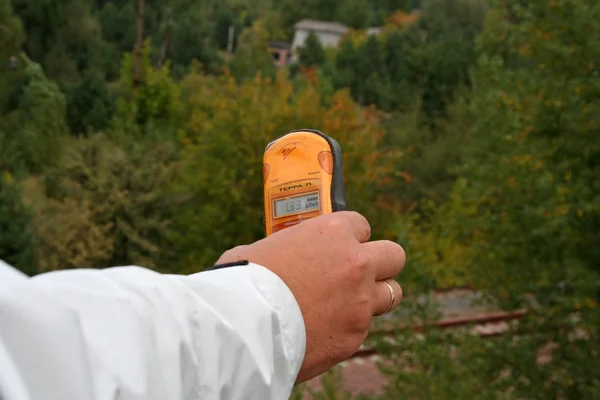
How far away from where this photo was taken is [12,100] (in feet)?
76.7

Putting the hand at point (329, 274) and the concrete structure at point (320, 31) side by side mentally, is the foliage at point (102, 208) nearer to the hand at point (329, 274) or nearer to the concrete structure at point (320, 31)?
the hand at point (329, 274)

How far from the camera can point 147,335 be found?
38.6 inches

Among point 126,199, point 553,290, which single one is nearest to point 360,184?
point 126,199

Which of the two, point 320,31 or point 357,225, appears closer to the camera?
point 357,225

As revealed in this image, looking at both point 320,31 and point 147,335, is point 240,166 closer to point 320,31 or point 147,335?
point 147,335

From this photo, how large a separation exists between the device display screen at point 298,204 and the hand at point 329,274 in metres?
0.29

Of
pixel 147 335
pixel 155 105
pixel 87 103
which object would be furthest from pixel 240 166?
pixel 147 335

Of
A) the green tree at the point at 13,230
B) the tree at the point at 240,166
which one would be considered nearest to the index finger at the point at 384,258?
the green tree at the point at 13,230

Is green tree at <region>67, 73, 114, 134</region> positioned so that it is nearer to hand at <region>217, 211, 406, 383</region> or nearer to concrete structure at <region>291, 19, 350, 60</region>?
hand at <region>217, 211, 406, 383</region>

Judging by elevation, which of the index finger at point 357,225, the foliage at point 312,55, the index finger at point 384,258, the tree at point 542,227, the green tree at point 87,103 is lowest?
the foliage at point 312,55

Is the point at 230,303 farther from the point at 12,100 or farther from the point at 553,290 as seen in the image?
the point at 12,100

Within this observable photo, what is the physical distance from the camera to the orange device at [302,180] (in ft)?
5.78

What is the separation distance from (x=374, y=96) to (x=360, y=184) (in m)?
18.3

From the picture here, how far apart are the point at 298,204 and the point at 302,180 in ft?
0.24
